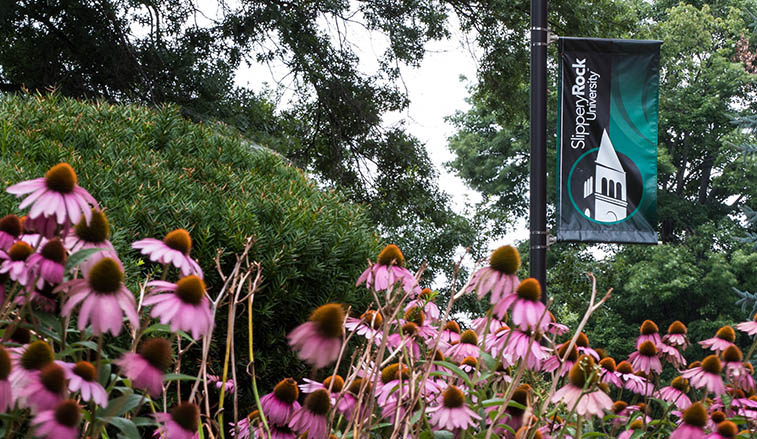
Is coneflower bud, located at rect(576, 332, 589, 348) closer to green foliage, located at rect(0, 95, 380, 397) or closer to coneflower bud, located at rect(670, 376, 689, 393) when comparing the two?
coneflower bud, located at rect(670, 376, 689, 393)

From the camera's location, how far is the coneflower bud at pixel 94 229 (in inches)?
46.7

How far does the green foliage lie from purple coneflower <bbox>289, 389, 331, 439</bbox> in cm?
127

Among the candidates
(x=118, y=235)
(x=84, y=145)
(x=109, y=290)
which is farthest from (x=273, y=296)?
Result: (x=109, y=290)

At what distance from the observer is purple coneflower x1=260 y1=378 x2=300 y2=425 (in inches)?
58.7

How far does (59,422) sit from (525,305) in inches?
31.7

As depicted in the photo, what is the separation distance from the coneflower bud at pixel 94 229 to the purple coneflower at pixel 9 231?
0.19m

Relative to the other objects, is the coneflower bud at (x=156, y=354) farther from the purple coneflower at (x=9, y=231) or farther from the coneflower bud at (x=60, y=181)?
the purple coneflower at (x=9, y=231)

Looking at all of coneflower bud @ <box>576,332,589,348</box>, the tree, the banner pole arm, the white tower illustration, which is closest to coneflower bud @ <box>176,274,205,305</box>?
coneflower bud @ <box>576,332,589,348</box>

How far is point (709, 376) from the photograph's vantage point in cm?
180

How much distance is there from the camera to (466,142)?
22250mm

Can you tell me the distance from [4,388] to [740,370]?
1.60 m

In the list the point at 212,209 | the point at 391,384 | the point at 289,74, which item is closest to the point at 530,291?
the point at 391,384

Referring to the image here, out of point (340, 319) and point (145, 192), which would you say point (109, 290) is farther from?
point (145, 192)

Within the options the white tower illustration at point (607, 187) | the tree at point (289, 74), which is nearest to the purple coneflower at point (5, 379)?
the white tower illustration at point (607, 187)
